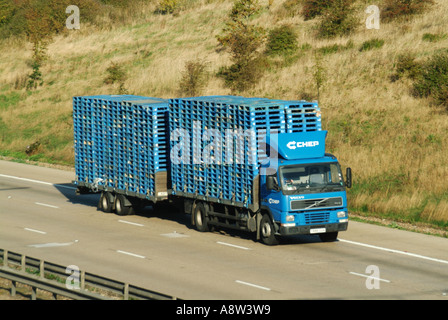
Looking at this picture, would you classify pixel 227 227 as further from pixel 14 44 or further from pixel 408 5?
pixel 14 44

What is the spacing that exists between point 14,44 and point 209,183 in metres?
51.9

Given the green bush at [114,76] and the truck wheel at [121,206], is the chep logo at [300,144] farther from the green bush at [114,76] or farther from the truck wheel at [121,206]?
the green bush at [114,76]

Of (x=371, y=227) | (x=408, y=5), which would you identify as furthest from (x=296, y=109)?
(x=408, y=5)

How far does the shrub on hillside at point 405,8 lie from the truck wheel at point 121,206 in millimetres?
Answer: 27350

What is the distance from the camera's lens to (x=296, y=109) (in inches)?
938

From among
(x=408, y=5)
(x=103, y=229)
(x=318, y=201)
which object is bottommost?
(x=103, y=229)

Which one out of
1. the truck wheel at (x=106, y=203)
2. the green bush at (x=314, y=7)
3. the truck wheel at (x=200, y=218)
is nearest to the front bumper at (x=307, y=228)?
the truck wheel at (x=200, y=218)

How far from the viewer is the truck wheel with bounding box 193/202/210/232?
2541 cm

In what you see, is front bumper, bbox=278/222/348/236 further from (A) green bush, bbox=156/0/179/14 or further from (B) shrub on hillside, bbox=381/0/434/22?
(A) green bush, bbox=156/0/179/14

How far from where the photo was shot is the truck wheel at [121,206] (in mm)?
28594

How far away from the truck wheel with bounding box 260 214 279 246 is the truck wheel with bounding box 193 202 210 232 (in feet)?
8.14

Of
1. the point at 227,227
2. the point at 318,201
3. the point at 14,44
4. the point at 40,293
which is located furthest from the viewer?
the point at 14,44

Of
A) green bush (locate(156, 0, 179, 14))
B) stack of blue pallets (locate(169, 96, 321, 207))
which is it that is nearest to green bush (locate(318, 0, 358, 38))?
green bush (locate(156, 0, 179, 14))
